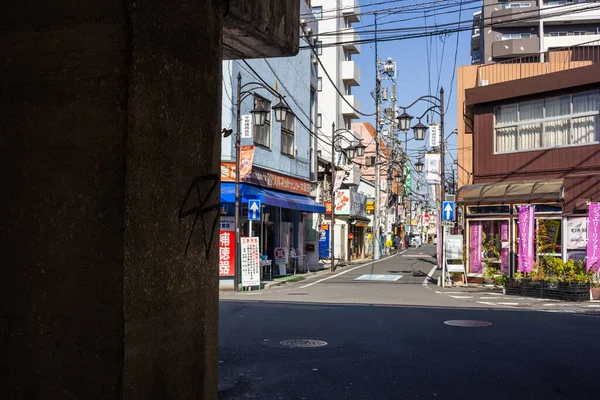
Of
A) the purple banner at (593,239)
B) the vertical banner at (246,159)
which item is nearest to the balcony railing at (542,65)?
the purple banner at (593,239)

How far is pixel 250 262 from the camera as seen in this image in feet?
68.1

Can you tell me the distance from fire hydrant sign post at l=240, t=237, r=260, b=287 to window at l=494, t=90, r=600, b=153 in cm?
985

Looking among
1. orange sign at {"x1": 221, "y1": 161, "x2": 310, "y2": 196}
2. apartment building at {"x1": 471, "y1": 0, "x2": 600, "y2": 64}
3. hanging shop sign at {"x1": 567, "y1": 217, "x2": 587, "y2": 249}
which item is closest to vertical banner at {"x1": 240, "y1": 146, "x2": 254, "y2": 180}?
orange sign at {"x1": 221, "y1": 161, "x2": 310, "y2": 196}

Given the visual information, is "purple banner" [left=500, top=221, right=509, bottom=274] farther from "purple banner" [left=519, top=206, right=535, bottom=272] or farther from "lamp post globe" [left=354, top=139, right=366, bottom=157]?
"lamp post globe" [left=354, top=139, right=366, bottom=157]

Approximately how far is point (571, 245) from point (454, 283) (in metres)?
4.45

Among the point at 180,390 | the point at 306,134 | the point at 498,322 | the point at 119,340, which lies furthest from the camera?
the point at 306,134

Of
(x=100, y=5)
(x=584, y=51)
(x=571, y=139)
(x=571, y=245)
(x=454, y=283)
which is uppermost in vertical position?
(x=584, y=51)

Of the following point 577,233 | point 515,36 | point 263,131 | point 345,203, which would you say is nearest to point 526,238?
point 577,233

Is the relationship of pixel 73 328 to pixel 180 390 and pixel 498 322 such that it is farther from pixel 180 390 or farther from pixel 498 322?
pixel 498 322

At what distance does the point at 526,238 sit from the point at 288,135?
12.7 meters

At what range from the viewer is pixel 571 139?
69.8 feet

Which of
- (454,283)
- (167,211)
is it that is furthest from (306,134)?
(167,211)

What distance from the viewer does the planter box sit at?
16.6 metres

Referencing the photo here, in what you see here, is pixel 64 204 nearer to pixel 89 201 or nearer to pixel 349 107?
pixel 89 201
